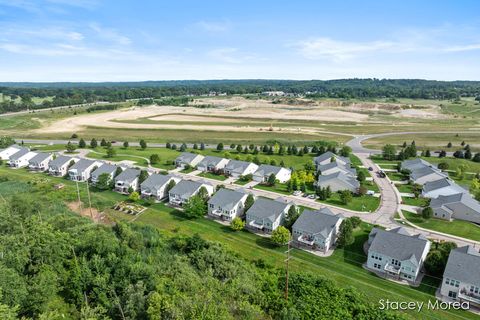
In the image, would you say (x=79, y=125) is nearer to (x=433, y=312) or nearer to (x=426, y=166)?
(x=426, y=166)

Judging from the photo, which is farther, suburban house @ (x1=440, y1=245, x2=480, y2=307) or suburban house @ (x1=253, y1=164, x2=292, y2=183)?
suburban house @ (x1=253, y1=164, x2=292, y2=183)

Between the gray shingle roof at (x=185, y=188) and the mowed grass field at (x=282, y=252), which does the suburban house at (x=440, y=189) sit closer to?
the mowed grass field at (x=282, y=252)

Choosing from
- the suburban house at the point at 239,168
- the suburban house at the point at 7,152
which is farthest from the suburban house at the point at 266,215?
the suburban house at the point at 7,152

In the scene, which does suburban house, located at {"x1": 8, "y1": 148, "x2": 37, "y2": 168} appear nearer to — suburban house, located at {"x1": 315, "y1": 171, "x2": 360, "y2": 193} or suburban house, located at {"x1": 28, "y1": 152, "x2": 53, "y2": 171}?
suburban house, located at {"x1": 28, "y1": 152, "x2": 53, "y2": 171}

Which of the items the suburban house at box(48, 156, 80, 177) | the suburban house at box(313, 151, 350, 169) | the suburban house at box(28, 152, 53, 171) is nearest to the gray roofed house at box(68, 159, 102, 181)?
the suburban house at box(48, 156, 80, 177)

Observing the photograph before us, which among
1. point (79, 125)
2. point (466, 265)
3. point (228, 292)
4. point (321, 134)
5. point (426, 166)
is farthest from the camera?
point (79, 125)

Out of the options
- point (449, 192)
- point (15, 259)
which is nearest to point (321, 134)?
point (449, 192)
